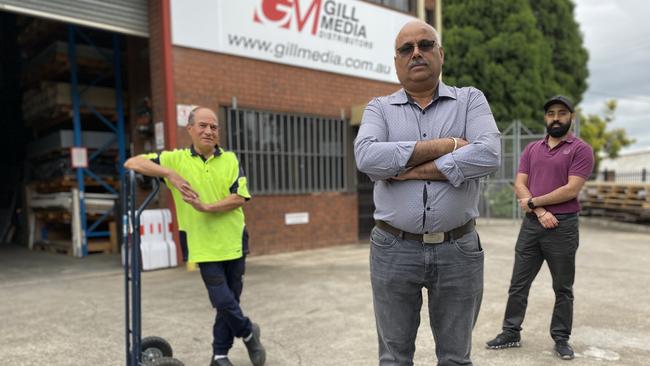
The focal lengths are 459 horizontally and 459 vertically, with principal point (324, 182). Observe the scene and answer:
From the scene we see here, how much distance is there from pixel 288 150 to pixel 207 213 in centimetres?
555

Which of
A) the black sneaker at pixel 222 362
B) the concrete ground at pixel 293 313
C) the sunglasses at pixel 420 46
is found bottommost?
the concrete ground at pixel 293 313

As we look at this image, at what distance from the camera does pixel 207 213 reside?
128 inches

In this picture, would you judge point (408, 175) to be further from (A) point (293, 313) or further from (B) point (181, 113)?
(B) point (181, 113)

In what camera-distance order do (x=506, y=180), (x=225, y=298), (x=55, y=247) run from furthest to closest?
(x=506, y=180) → (x=55, y=247) → (x=225, y=298)

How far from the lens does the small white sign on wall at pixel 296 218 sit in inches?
341

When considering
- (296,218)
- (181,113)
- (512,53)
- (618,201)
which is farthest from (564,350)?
(512,53)

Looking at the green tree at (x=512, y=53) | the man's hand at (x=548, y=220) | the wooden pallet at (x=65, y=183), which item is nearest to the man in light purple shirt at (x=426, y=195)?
the man's hand at (x=548, y=220)

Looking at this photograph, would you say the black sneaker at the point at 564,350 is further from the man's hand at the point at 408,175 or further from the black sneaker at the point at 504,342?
the man's hand at the point at 408,175

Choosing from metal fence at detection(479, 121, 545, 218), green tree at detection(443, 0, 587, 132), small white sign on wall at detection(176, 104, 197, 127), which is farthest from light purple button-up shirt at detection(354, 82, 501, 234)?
green tree at detection(443, 0, 587, 132)

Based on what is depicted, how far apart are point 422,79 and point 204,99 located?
19.7 feet

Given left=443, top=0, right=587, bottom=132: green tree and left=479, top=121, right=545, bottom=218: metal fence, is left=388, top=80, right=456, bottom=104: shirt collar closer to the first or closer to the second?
left=479, top=121, right=545, bottom=218: metal fence

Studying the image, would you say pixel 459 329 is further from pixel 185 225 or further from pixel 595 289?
pixel 595 289

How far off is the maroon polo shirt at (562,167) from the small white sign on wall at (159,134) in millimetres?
5665

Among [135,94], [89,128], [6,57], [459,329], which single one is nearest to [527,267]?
[459,329]
